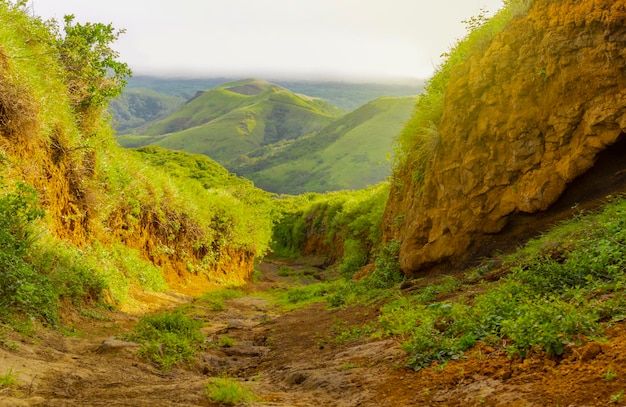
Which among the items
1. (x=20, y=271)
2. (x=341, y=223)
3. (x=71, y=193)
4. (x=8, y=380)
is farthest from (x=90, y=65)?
(x=341, y=223)

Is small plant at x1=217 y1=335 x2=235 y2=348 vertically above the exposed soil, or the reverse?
the exposed soil

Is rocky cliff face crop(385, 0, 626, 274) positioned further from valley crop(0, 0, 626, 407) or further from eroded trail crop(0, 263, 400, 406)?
eroded trail crop(0, 263, 400, 406)

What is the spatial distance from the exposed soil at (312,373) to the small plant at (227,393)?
12cm

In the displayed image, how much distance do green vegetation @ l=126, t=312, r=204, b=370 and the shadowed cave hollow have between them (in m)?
6.49

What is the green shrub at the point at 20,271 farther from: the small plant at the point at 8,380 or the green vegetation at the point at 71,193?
the small plant at the point at 8,380

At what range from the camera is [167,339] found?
9.01 metres

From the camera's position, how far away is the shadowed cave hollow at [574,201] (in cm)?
865

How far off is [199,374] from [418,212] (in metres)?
7.56

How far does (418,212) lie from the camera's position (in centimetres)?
1298

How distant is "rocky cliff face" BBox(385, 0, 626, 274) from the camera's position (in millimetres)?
8867

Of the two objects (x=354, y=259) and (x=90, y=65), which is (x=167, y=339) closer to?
(x=90, y=65)

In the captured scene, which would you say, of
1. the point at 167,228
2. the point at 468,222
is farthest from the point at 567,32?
the point at 167,228

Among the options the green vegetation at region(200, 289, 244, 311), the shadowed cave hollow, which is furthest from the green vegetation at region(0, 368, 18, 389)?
the green vegetation at region(200, 289, 244, 311)

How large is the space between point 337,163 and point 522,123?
504 ft
